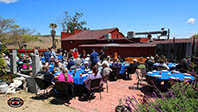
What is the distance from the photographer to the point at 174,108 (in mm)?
1911

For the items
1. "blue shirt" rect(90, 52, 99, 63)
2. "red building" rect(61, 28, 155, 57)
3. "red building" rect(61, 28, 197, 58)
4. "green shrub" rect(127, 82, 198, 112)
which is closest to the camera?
"green shrub" rect(127, 82, 198, 112)

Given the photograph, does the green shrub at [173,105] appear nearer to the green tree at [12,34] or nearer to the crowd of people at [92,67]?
the crowd of people at [92,67]

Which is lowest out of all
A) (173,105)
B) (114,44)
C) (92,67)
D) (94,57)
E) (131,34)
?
(92,67)

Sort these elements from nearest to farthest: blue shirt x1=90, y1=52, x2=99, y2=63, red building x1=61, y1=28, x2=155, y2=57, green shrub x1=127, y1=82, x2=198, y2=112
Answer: green shrub x1=127, y1=82, x2=198, y2=112 < blue shirt x1=90, y1=52, x2=99, y2=63 < red building x1=61, y1=28, x2=155, y2=57

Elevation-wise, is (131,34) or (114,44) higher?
(131,34)

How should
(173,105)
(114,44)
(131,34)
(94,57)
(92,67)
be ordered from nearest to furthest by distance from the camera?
(173,105) → (92,67) → (94,57) → (114,44) → (131,34)

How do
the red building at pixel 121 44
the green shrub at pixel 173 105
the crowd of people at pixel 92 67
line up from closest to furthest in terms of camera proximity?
the green shrub at pixel 173 105
the crowd of people at pixel 92 67
the red building at pixel 121 44

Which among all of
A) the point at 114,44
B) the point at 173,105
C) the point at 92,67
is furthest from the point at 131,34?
the point at 173,105

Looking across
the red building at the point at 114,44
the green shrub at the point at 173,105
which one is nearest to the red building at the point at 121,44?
the red building at the point at 114,44

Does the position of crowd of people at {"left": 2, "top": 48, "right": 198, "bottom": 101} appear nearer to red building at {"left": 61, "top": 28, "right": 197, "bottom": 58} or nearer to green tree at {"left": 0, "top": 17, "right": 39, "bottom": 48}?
red building at {"left": 61, "top": 28, "right": 197, "bottom": 58}

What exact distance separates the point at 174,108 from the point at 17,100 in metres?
3.16

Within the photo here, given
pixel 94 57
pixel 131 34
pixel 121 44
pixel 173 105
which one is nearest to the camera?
pixel 173 105

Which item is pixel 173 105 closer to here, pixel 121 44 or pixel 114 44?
pixel 114 44

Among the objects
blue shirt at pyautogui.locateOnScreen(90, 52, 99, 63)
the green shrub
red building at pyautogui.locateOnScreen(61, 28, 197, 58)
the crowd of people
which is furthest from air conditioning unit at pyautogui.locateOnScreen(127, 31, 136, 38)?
the green shrub
